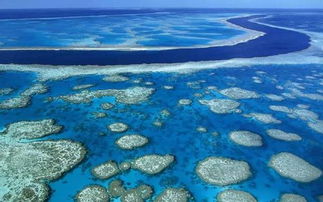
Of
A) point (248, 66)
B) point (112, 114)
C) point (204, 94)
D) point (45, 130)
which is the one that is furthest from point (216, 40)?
point (45, 130)

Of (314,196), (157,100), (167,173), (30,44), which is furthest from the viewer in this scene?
(30,44)

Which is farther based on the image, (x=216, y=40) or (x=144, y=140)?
(x=216, y=40)

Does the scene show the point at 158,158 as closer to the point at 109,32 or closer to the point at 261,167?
the point at 261,167

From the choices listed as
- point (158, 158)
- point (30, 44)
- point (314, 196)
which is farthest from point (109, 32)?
point (314, 196)

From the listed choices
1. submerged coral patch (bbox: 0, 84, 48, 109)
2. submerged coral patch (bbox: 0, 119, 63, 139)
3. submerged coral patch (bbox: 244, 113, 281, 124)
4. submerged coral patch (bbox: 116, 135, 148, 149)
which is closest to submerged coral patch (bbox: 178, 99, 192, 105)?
submerged coral patch (bbox: 244, 113, 281, 124)

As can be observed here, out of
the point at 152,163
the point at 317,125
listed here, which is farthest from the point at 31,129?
the point at 317,125

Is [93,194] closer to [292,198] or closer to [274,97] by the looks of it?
[292,198]

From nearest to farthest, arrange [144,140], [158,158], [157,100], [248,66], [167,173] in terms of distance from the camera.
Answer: [167,173], [158,158], [144,140], [157,100], [248,66]
